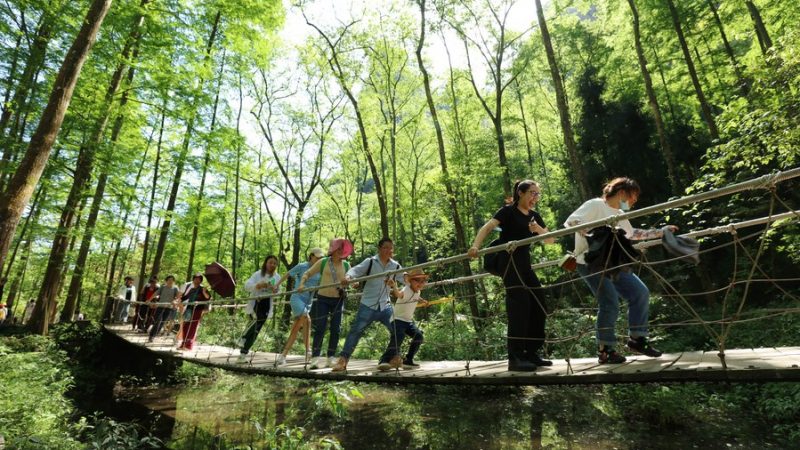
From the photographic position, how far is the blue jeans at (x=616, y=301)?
117 inches

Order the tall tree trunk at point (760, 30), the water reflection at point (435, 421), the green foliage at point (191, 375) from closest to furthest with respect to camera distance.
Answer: the water reflection at point (435, 421)
the tall tree trunk at point (760, 30)
the green foliage at point (191, 375)

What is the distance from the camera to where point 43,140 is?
496 centimetres

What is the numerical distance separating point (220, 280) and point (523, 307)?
18.0ft

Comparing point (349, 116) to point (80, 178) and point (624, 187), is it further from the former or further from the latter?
point (624, 187)

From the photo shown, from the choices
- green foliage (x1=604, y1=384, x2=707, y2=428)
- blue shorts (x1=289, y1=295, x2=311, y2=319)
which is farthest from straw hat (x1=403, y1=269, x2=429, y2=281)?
green foliage (x1=604, y1=384, x2=707, y2=428)

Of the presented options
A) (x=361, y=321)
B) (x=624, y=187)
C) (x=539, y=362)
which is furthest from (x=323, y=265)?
Result: (x=624, y=187)

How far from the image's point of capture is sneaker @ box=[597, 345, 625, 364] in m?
3.05

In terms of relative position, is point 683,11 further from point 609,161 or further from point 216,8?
Result: point 216,8

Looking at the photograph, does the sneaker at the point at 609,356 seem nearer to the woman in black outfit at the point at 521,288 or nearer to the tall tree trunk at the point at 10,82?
the woman in black outfit at the point at 521,288

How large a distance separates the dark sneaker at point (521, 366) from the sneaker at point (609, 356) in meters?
0.46

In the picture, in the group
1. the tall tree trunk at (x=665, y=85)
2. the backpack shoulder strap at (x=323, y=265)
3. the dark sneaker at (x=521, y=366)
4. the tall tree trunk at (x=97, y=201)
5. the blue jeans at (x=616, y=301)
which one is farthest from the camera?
the tall tree trunk at (x=665, y=85)

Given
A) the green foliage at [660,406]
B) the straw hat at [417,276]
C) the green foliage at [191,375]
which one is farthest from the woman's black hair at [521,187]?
the green foliage at [191,375]

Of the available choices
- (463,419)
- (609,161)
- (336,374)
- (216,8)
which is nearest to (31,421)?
(336,374)

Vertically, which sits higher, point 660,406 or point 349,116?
point 349,116
